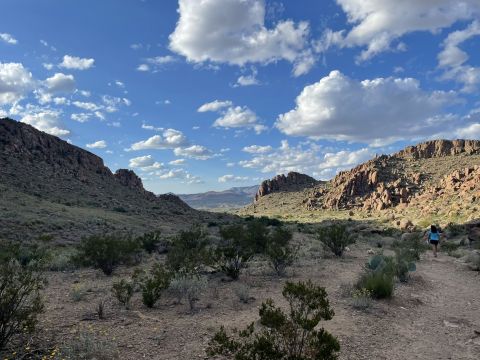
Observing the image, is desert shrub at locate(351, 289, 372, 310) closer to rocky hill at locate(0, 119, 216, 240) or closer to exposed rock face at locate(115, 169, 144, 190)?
rocky hill at locate(0, 119, 216, 240)

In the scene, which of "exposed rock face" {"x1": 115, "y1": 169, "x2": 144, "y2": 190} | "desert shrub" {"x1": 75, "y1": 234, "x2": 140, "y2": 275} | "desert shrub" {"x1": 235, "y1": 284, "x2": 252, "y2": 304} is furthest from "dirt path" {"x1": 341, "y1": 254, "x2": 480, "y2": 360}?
"exposed rock face" {"x1": 115, "y1": 169, "x2": 144, "y2": 190}

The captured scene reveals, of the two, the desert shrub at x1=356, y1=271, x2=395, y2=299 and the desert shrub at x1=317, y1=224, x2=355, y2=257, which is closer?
the desert shrub at x1=356, y1=271, x2=395, y2=299

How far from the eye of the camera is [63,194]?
180ft

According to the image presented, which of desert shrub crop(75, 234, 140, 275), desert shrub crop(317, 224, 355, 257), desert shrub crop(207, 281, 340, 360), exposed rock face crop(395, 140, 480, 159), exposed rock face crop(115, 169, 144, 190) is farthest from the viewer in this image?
exposed rock face crop(395, 140, 480, 159)

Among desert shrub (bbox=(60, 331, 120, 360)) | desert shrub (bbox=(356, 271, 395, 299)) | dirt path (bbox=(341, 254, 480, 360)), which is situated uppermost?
desert shrub (bbox=(356, 271, 395, 299))

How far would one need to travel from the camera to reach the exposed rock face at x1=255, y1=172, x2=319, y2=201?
12269cm

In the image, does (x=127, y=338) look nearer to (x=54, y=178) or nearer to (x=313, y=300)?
(x=313, y=300)

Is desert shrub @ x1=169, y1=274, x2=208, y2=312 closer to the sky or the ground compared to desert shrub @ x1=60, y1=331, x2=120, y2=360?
closer to the sky

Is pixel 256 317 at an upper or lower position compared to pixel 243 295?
lower

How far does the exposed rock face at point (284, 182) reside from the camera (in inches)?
4830

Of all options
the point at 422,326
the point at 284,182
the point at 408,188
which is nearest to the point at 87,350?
the point at 422,326

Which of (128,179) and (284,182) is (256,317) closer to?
(128,179)

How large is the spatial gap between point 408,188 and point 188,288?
64122 mm

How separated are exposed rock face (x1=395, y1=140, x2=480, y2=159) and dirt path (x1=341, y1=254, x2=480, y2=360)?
273 feet
